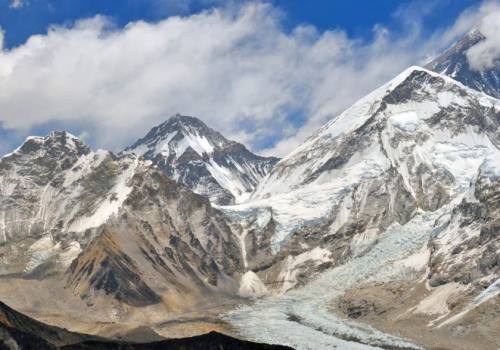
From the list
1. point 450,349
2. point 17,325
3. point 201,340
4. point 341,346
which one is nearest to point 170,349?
point 201,340

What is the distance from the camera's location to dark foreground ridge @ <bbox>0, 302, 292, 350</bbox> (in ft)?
295

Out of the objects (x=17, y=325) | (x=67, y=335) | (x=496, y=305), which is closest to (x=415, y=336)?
(x=496, y=305)

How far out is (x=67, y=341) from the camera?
4547 inches

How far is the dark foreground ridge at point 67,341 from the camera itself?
3538 inches

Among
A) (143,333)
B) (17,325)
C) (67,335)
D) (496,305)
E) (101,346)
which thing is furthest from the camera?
(143,333)

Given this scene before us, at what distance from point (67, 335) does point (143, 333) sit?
78371mm

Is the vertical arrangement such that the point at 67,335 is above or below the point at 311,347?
above

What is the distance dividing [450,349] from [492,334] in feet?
33.8

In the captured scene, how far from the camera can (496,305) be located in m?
185

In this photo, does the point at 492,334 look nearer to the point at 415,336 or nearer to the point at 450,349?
the point at 450,349

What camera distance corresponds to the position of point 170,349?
102500 millimetres

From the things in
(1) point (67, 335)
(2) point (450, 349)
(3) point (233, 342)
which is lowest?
(2) point (450, 349)

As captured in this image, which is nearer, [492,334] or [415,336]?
[492,334]

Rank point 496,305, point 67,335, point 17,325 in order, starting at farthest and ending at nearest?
point 496,305, point 67,335, point 17,325
